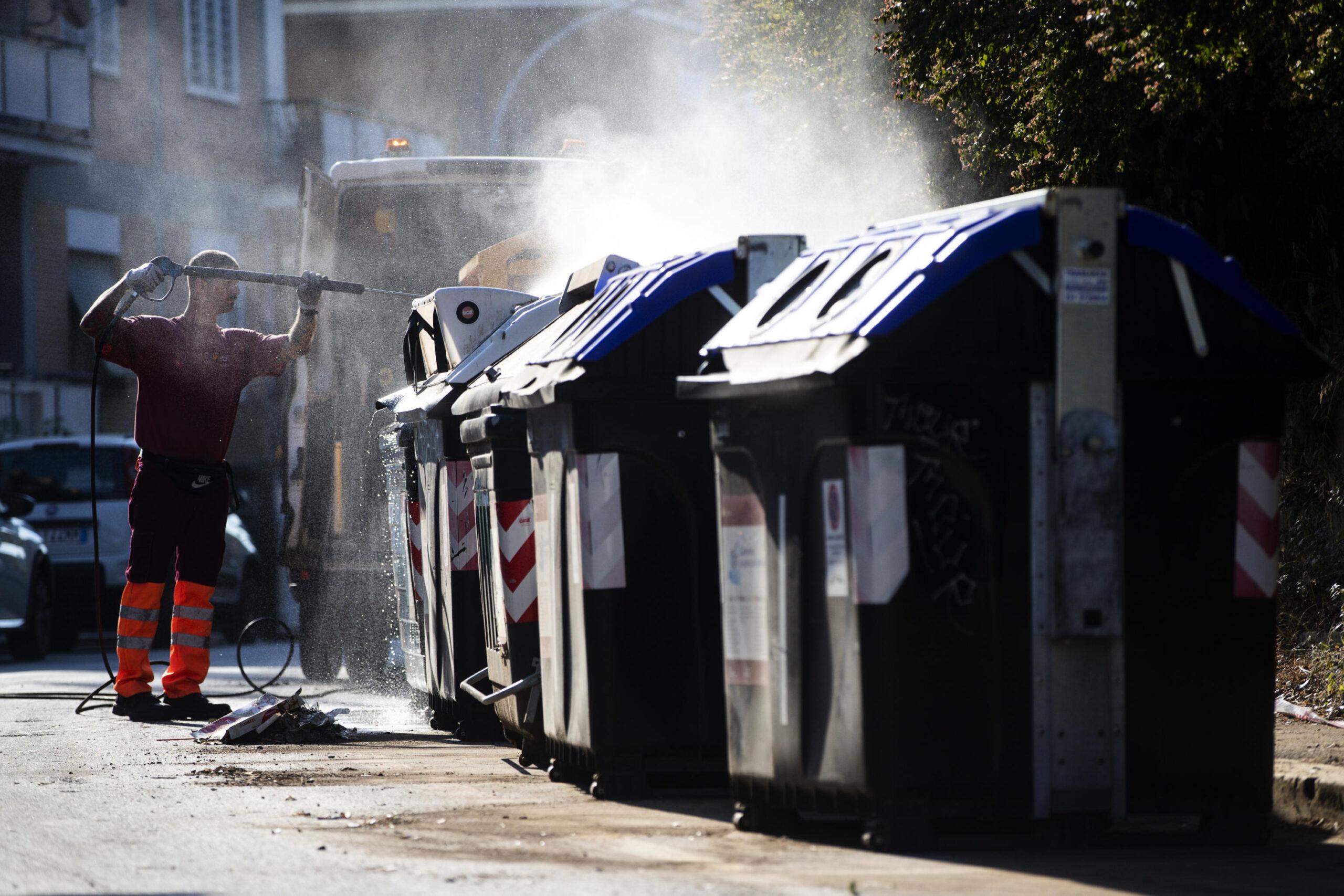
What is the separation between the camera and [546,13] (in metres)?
38.8

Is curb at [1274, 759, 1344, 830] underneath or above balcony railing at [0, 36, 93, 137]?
underneath

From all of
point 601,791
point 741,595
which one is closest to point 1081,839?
point 741,595

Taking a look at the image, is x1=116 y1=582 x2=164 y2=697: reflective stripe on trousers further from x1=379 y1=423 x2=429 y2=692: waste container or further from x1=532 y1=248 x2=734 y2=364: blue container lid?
x1=532 y1=248 x2=734 y2=364: blue container lid

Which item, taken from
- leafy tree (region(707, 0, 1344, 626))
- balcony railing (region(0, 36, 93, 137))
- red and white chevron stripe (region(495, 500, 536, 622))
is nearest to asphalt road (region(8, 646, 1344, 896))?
red and white chevron stripe (region(495, 500, 536, 622))

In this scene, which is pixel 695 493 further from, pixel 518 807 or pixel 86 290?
pixel 86 290

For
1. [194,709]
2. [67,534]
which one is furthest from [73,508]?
[194,709]

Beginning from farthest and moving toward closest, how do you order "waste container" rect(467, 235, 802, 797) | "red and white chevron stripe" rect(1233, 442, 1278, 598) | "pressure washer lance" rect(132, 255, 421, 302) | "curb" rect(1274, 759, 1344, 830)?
"pressure washer lance" rect(132, 255, 421, 302)
"waste container" rect(467, 235, 802, 797)
"curb" rect(1274, 759, 1344, 830)
"red and white chevron stripe" rect(1233, 442, 1278, 598)

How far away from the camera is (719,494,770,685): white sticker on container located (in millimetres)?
5516

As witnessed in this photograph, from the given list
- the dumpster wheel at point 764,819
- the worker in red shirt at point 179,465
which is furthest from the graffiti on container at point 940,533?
the worker in red shirt at point 179,465

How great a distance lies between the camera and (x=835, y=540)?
516 cm

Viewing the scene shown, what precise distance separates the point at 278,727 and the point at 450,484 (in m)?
1.22

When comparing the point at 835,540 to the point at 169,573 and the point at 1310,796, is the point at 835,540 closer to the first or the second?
the point at 1310,796

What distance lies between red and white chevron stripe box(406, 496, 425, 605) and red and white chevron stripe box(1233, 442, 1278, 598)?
443 cm

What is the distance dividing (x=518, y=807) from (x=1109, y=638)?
189cm
